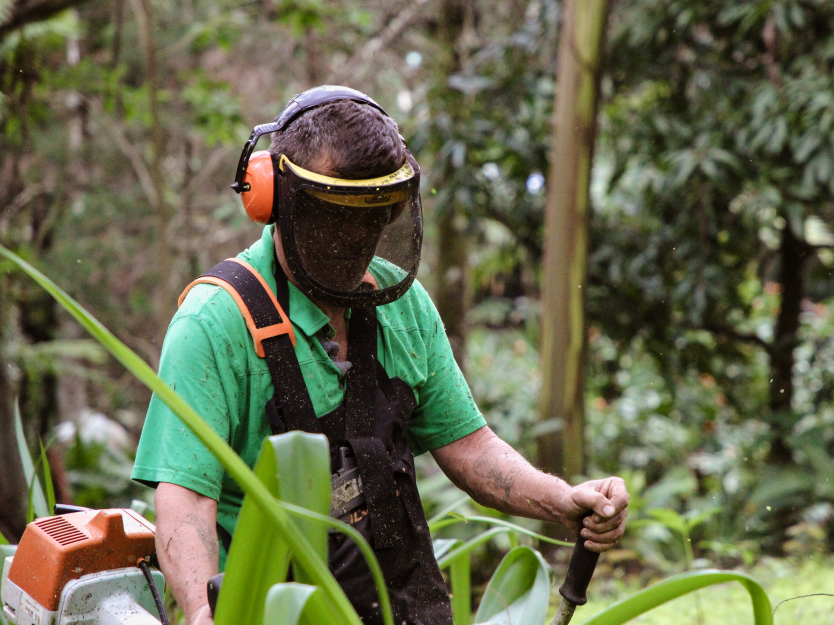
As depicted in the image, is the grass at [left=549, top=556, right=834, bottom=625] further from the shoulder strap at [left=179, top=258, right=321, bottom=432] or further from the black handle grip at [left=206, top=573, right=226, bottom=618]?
the black handle grip at [left=206, top=573, right=226, bottom=618]

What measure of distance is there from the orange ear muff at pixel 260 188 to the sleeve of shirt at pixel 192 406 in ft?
0.84

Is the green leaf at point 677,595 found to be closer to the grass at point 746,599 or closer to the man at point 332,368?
the man at point 332,368

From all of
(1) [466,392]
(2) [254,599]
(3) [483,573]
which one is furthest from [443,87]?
(2) [254,599]

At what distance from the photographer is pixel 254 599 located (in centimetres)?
100

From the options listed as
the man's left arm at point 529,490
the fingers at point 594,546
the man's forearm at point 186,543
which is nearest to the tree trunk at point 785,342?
the man's left arm at point 529,490

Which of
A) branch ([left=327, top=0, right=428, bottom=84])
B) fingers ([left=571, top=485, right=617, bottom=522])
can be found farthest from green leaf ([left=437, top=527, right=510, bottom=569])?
branch ([left=327, top=0, right=428, bottom=84])

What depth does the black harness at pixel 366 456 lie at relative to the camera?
139 cm

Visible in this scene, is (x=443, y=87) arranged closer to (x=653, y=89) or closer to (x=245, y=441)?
(x=653, y=89)

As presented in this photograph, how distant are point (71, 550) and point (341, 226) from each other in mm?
737

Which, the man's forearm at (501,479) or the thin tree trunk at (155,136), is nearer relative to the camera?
the man's forearm at (501,479)

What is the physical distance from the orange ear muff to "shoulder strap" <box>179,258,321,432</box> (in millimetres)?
139

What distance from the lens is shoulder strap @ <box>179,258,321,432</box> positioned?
139cm

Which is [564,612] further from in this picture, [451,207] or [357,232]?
[451,207]

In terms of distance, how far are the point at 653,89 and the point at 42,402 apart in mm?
4894
